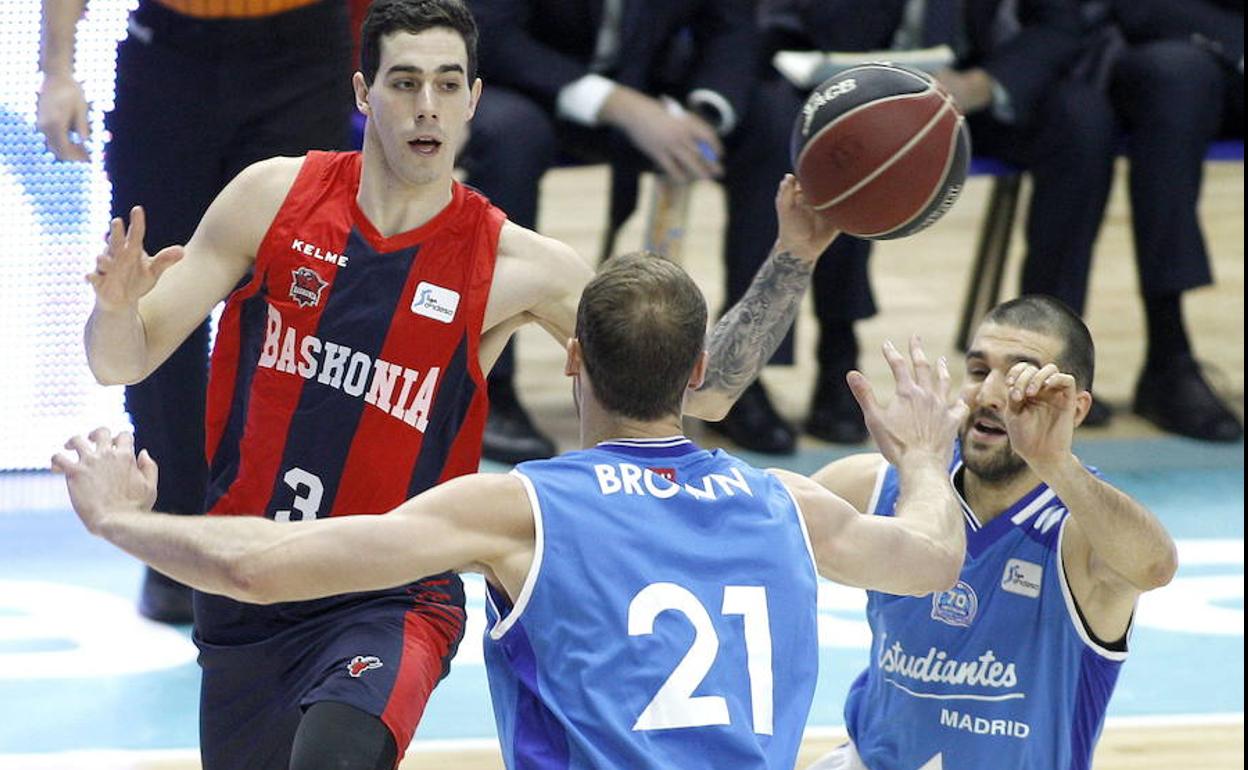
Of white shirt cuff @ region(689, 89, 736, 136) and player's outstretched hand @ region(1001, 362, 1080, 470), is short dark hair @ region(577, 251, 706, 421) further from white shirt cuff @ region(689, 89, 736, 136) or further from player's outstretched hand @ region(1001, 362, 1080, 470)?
white shirt cuff @ region(689, 89, 736, 136)

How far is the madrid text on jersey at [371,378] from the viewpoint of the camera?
4.06 meters

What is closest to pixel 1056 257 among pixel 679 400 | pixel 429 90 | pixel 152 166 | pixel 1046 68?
pixel 1046 68

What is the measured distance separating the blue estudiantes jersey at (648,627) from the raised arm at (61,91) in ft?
8.98

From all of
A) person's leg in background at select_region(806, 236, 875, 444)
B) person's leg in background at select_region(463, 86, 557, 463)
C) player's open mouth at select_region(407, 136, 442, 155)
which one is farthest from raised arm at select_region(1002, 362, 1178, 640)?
person's leg in background at select_region(806, 236, 875, 444)

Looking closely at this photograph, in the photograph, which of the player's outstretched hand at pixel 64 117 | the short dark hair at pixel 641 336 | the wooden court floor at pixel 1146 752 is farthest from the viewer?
the player's outstretched hand at pixel 64 117

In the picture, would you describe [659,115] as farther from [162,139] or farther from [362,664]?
[362,664]

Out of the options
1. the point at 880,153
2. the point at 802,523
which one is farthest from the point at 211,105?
the point at 802,523

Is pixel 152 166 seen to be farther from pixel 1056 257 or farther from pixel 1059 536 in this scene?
pixel 1056 257

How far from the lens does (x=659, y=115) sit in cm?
705

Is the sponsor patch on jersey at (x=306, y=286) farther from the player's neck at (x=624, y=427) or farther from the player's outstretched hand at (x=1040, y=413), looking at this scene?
the player's outstretched hand at (x=1040, y=413)

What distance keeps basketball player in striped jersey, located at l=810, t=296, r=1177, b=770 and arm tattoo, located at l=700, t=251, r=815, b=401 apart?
1.30 feet

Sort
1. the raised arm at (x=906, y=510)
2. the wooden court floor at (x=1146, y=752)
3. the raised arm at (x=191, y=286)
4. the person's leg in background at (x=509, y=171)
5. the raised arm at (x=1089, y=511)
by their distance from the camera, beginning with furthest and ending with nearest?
the person's leg in background at (x=509, y=171) < the wooden court floor at (x=1146, y=752) < the raised arm at (x=191, y=286) < the raised arm at (x=1089, y=511) < the raised arm at (x=906, y=510)

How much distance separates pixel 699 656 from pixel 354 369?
1.30 metres

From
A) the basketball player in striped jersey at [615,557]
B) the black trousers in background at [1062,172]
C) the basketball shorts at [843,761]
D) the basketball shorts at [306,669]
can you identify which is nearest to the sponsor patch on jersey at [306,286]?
the basketball shorts at [306,669]
